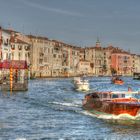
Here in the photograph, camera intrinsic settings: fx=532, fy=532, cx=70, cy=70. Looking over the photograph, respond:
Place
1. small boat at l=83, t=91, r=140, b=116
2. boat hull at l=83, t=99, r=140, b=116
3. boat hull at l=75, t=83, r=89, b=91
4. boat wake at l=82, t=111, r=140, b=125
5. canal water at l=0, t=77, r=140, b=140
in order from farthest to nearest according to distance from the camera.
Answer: boat hull at l=75, t=83, r=89, b=91, small boat at l=83, t=91, r=140, b=116, boat hull at l=83, t=99, r=140, b=116, boat wake at l=82, t=111, r=140, b=125, canal water at l=0, t=77, r=140, b=140

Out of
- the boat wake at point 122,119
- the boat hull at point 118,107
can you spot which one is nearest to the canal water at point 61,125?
the boat wake at point 122,119

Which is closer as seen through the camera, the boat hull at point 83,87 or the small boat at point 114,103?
the small boat at point 114,103

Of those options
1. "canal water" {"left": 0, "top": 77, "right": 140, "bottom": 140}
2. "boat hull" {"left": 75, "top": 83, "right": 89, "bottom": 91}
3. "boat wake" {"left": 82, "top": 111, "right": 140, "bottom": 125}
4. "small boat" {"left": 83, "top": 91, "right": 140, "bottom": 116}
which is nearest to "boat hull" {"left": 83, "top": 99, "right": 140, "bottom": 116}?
"small boat" {"left": 83, "top": 91, "right": 140, "bottom": 116}

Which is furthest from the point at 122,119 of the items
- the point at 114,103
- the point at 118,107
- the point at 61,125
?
the point at 61,125

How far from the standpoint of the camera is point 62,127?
31.2m

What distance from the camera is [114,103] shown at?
3584cm

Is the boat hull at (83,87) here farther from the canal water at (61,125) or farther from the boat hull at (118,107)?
the boat hull at (118,107)

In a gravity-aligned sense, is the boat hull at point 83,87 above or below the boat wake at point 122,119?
above

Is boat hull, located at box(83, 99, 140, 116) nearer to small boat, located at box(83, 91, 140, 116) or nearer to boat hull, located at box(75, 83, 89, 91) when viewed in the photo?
small boat, located at box(83, 91, 140, 116)

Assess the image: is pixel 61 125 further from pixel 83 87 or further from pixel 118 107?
pixel 83 87

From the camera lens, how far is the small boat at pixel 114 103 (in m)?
35.0

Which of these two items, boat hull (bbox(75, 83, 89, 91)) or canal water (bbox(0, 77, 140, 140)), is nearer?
canal water (bbox(0, 77, 140, 140))

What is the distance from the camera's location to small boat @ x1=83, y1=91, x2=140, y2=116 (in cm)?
3497

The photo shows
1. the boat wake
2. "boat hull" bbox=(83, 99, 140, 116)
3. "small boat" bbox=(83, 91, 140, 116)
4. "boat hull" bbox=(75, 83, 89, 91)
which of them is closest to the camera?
the boat wake
